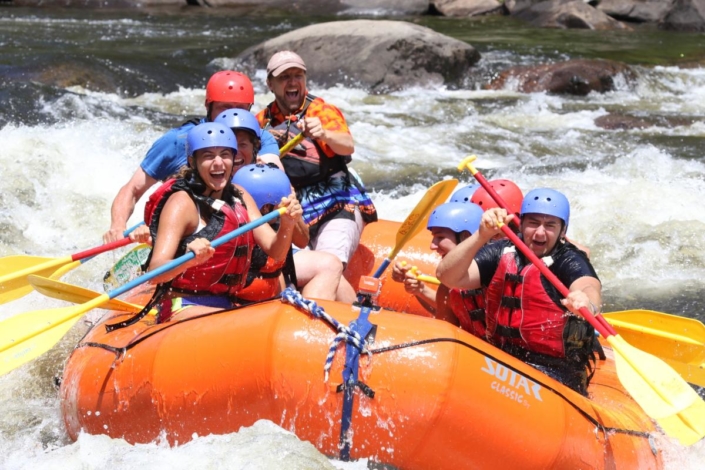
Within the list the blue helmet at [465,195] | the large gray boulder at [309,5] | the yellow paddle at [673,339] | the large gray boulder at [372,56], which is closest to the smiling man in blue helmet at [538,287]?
the yellow paddle at [673,339]

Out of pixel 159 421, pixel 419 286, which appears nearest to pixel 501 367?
pixel 419 286

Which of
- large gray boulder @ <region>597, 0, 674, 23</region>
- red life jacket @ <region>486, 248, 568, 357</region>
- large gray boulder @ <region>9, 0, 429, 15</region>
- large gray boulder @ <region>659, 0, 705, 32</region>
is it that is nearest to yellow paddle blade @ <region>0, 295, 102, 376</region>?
red life jacket @ <region>486, 248, 568, 357</region>

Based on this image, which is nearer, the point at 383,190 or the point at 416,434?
the point at 416,434

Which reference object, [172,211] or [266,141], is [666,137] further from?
[172,211]

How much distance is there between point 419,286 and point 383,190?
3824mm

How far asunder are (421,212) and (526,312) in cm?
104

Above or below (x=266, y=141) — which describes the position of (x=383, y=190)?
below

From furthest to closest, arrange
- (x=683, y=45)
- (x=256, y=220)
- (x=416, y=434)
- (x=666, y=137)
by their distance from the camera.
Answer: (x=683, y=45) < (x=666, y=137) < (x=256, y=220) < (x=416, y=434)

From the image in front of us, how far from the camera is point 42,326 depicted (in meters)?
3.62

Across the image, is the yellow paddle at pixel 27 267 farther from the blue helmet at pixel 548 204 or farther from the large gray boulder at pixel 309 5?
the large gray boulder at pixel 309 5

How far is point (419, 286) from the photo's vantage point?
4168 mm

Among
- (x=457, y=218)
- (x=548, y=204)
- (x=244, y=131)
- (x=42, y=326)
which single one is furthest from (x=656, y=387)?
(x=42, y=326)

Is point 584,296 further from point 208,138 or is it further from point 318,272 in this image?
point 208,138

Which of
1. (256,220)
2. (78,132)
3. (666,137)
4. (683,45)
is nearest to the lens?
(256,220)
